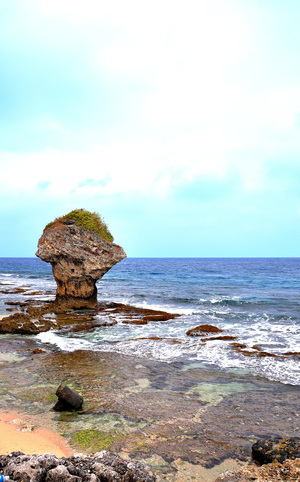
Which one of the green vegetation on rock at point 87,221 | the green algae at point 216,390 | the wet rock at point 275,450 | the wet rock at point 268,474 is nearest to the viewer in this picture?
the wet rock at point 268,474

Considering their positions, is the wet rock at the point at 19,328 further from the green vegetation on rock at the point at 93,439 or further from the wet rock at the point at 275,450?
the wet rock at the point at 275,450

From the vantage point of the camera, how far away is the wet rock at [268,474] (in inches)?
212

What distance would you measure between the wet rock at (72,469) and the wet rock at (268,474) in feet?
5.36

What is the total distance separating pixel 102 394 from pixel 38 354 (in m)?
5.68

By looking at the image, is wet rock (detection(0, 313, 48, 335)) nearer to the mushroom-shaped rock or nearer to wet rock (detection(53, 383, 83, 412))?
the mushroom-shaped rock

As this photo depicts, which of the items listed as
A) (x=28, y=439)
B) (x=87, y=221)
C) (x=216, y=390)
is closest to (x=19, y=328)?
(x=87, y=221)

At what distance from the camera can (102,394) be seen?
33.1ft

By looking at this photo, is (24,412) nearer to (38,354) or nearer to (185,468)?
(185,468)

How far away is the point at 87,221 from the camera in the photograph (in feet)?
86.4

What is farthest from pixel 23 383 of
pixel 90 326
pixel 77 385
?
pixel 90 326

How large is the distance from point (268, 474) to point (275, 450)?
995 millimetres

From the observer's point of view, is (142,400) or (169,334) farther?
(169,334)

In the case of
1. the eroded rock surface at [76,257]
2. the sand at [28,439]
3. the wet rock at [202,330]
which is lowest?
the wet rock at [202,330]

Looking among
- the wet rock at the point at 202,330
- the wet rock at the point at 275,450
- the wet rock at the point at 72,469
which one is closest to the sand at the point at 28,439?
the wet rock at the point at 72,469
